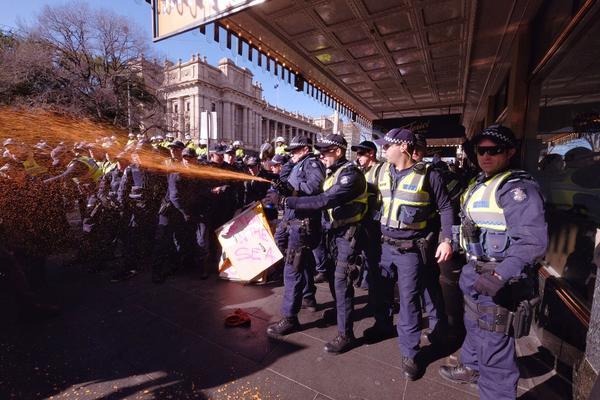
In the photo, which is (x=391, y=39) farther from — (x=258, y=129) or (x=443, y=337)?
(x=258, y=129)

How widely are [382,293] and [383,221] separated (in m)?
0.91

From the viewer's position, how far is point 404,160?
3.02 m

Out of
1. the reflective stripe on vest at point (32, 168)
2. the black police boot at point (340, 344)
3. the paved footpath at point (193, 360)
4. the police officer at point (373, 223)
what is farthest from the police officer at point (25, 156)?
the black police boot at point (340, 344)

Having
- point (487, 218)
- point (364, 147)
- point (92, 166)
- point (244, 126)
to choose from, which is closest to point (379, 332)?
point (487, 218)

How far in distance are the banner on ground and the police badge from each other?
317 cm

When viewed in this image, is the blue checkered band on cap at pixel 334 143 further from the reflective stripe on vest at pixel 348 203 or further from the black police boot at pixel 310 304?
the black police boot at pixel 310 304

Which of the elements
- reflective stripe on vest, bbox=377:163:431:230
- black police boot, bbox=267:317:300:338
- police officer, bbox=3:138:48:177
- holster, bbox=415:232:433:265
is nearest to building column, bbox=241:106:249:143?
police officer, bbox=3:138:48:177

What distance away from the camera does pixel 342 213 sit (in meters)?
3.32

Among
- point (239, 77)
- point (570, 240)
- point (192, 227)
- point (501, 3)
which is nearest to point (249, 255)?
point (192, 227)

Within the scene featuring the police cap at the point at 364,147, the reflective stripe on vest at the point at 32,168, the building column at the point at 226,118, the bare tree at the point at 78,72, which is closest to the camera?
the police cap at the point at 364,147

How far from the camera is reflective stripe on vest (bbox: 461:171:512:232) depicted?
2.19 meters

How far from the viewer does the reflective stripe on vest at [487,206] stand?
7.17 ft

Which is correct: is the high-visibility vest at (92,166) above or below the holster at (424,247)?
above

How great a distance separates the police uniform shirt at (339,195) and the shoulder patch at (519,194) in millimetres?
1416
